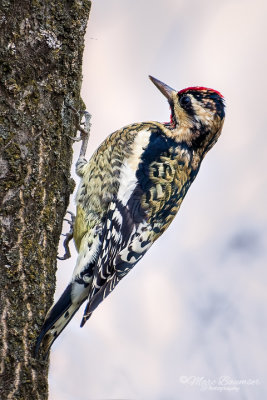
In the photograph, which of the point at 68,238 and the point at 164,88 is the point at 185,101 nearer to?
the point at 164,88

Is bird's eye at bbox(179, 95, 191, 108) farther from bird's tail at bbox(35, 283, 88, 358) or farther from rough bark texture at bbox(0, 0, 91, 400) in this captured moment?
bird's tail at bbox(35, 283, 88, 358)

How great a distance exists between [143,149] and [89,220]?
1.88 feet

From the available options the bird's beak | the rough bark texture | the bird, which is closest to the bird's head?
the bird

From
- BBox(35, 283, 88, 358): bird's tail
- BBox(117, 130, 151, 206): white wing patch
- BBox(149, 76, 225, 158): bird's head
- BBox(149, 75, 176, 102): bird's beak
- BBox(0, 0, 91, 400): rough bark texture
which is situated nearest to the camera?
BBox(0, 0, 91, 400): rough bark texture

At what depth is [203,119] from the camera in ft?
11.7

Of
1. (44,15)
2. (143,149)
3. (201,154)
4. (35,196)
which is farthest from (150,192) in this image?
(44,15)

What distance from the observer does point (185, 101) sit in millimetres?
3684

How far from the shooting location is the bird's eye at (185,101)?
12.0 feet

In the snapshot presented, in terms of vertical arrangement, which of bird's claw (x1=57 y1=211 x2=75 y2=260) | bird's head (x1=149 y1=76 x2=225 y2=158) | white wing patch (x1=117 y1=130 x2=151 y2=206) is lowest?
bird's claw (x1=57 y1=211 x2=75 y2=260)

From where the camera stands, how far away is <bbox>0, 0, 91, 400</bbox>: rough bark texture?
212cm

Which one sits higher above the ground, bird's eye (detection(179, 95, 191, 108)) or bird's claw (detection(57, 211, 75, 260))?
bird's eye (detection(179, 95, 191, 108))

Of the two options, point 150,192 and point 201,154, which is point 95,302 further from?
point 201,154

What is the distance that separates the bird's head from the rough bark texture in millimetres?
1249

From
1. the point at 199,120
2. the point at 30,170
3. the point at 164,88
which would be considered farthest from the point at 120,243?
the point at 164,88
